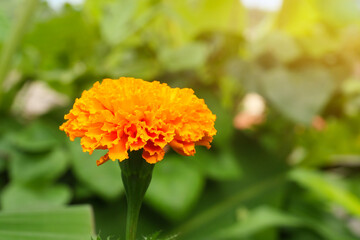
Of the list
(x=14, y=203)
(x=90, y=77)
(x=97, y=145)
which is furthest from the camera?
(x=90, y=77)

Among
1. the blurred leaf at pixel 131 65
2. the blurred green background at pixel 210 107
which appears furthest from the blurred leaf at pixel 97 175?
the blurred leaf at pixel 131 65

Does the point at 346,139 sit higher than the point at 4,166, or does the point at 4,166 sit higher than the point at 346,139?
the point at 346,139

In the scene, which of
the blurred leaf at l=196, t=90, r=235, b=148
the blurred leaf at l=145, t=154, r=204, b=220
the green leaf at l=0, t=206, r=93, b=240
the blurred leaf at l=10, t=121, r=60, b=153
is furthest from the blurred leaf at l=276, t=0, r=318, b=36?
the green leaf at l=0, t=206, r=93, b=240

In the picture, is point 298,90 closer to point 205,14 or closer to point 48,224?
point 205,14

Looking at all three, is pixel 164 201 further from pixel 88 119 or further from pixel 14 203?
pixel 88 119

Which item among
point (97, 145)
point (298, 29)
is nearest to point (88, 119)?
point (97, 145)

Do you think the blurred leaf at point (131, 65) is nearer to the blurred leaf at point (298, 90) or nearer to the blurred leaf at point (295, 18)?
the blurred leaf at point (298, 90)

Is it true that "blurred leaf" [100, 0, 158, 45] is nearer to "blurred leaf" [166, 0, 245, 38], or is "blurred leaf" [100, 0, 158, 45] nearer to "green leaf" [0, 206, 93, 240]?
"blurred leaf" [166, 0, 245, 38]
